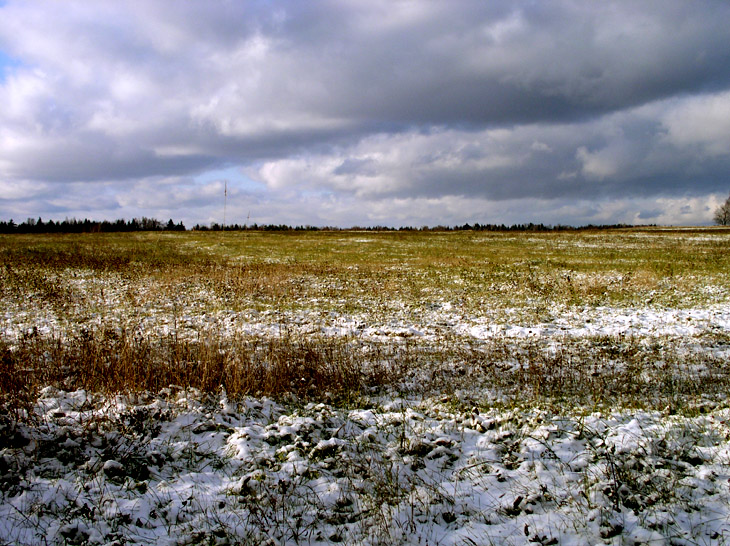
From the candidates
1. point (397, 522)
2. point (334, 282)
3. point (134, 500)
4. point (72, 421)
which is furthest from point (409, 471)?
point (334, 282)

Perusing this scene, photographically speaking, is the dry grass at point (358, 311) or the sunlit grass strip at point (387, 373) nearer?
the sunlit grass strip at point (387, 373)

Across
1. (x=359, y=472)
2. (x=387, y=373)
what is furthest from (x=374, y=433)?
(x=387, y=373)

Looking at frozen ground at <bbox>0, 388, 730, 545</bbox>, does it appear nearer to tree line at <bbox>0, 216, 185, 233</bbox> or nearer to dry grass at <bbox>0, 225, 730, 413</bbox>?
dry grass at <bbox>0, 225, 730, 413</bbox>

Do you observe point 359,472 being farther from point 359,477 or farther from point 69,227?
point 69,227

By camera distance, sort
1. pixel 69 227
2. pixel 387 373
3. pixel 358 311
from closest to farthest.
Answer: pixel 387 373 → pixel 358 311 → pixel 69 227

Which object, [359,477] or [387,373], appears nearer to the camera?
[359,477]

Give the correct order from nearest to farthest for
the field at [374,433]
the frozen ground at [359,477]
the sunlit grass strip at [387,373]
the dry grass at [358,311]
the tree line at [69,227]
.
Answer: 1. the frozen ground at [359,477]
2. the field at [374,433]
3. the sunlit grass strip at [387,373]
4. the dry grass at [358,311]
5. the tree line at [69,227]

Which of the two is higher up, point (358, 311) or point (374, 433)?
point (358, 311)

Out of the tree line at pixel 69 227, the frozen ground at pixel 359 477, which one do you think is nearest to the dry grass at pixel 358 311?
the frozen ground at pixel 359 477

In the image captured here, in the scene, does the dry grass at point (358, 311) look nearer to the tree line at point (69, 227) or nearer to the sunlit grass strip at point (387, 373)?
the sunlit grass strip at point (387, 373)

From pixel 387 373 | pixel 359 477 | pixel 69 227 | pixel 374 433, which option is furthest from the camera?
pixel 69 227

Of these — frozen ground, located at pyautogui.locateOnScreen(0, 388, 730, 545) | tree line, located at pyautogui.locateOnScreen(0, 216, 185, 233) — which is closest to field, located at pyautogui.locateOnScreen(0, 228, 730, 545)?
frozen ground, located at pyautogui.locateOnScreen(0, 388, 730, 545)

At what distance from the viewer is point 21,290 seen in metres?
20.0

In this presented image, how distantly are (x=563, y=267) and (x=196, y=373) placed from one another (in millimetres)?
26126
